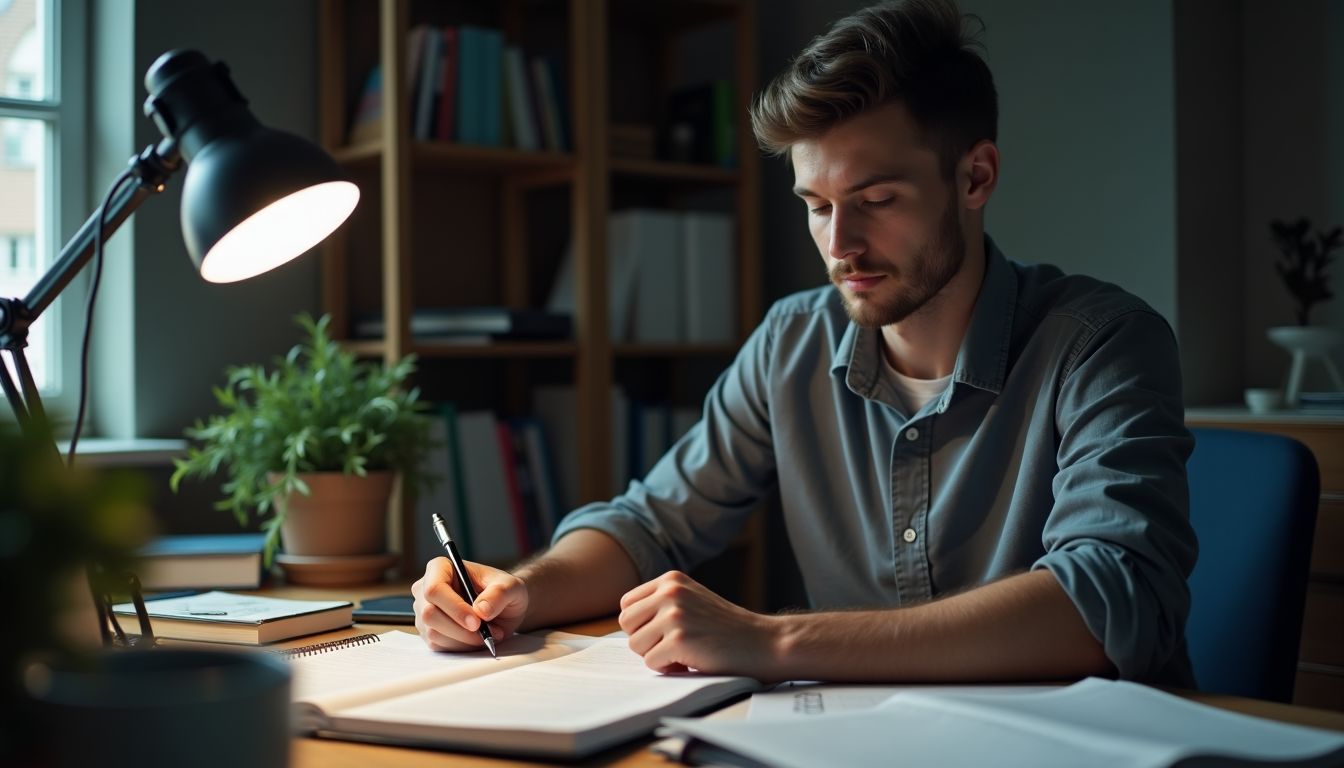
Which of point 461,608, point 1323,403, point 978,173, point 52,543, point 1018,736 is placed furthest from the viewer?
point 1323,403

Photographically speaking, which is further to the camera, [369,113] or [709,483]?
[369,113]

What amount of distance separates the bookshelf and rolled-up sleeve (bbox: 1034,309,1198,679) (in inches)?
53.1

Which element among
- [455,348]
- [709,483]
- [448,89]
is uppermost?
[448,89]

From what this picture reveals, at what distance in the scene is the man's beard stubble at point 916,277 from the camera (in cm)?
152

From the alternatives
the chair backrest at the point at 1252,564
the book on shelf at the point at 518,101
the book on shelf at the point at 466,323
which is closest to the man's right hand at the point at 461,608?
the chair backrest at the point at 1252,564

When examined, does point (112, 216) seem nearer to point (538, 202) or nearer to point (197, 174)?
point (197, 174)

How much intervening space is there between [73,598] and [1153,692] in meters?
0.79

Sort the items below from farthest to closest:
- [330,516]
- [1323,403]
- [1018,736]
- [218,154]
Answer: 1. [1323,403]
2. [330,516]
3. [218,154]
4. [1018,736]

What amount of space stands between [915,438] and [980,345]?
144 mm

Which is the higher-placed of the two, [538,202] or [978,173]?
[538,202]

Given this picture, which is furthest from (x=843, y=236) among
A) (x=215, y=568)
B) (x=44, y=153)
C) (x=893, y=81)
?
(x=44, y=153)

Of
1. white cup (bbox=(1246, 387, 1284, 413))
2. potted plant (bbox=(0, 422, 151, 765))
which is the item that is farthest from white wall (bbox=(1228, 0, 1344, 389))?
potted plant (bbox=(0, 422, 151, 765))

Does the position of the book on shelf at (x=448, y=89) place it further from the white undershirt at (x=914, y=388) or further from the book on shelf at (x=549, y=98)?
the white undershirt at (x=914, y=388)

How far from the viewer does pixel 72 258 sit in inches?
40.2
